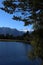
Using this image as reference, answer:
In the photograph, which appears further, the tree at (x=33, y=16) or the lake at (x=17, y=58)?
the lake at (x=17, y=58)

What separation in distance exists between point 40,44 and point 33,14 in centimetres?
74

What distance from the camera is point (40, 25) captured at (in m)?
4.45

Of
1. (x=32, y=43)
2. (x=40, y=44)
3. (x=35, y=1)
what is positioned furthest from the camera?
(x=32, y=43)

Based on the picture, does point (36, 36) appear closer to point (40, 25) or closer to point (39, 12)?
point (40, 25)

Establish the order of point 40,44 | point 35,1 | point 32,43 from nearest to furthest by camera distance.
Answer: point 35,1
point 40,44
point 32,43

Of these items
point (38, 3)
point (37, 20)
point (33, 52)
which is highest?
point (38, 3)

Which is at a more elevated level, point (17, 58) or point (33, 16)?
point (33, 16)

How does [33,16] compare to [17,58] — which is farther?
[17,58]

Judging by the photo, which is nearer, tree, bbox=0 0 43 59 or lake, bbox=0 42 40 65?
tree, bbox=0 0 43 59

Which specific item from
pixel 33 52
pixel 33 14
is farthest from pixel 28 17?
pixel 33 52

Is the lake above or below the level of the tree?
below

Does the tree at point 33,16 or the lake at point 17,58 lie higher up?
the tree at point 33,16

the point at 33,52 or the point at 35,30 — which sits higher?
the point at 35,30

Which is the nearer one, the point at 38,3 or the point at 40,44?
the point at 38,3
